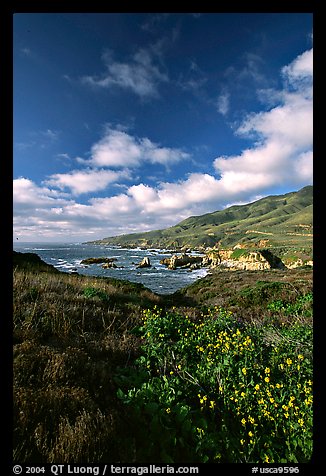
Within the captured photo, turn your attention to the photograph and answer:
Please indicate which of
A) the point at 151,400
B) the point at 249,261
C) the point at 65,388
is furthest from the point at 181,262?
the point at 65,388

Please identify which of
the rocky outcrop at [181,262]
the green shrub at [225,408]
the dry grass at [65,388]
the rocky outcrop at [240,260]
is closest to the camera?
the dry grass at [65,388]

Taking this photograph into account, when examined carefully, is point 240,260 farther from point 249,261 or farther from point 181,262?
point 181,262

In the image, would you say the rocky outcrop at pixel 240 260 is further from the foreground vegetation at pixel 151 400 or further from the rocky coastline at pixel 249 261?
the foreground vegetation at pixel 151 400

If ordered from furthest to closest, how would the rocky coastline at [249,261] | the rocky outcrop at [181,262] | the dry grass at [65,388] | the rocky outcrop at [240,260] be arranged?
the rocky outcrop at [181,262] < the rocky coastline at [249,261] < the rocky outcrop at [240,260] < the dry grass at [65,388]

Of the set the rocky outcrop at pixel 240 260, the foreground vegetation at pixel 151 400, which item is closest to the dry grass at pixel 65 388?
the foreground vegetation at pixel 151 400

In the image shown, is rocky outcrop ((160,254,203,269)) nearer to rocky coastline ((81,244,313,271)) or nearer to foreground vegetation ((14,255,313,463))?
rocky coastline ((81,244,313,271))

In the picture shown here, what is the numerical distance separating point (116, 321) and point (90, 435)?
360 cm

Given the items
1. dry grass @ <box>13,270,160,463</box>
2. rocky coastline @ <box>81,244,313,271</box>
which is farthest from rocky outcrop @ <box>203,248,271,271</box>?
dry grass @ <box>13,270,160,463</box>

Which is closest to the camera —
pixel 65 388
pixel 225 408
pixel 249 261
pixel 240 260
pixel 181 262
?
pixel 65 388
